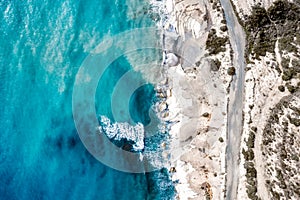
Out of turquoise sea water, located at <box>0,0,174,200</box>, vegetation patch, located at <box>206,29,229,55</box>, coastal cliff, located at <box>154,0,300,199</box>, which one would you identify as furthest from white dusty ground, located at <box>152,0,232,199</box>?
turquoise sea water, located at <box>0,0,174,200</box>

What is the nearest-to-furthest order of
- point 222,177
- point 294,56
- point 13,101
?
point 294,56 < point 222,177 < point 13,101

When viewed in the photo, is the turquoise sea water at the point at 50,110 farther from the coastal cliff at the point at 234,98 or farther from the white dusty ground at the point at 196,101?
the coastal cliff at the point at 234,98

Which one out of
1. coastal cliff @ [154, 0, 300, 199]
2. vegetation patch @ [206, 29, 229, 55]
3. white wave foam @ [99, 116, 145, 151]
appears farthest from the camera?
white wave foam @ [99, 116, 145, 151]

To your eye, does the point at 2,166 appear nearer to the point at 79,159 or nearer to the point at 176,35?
the point at 79,159

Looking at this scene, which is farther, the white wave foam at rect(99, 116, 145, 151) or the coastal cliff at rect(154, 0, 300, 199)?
the white wave foam at rect(99, 116, 145, 151)

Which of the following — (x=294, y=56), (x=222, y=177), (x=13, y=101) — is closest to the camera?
(x=294, y=56)

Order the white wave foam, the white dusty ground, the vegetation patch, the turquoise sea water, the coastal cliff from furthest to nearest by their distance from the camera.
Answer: the white wave foam → the turquoise sea water → the white dusty ground → the vegetation patch → the coastal cliff

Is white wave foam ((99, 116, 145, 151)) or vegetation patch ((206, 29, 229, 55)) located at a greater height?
vegetation patch ((206, 29, 229, 55))

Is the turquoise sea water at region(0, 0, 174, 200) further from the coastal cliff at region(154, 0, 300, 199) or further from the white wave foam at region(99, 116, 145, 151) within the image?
the coastal cliff at region(154, 0, 300, 199)

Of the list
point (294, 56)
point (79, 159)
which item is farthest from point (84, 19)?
point (294, 56)
